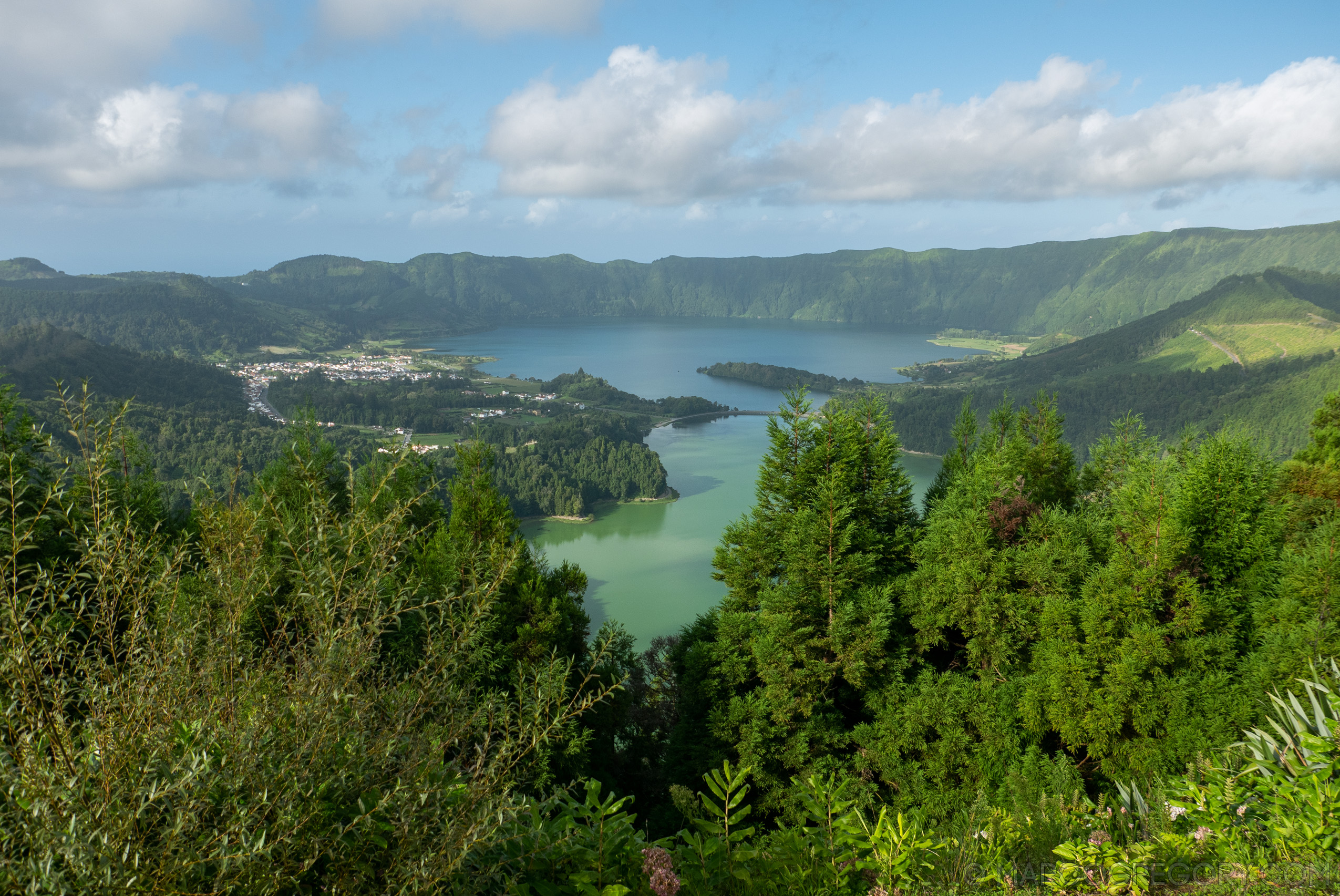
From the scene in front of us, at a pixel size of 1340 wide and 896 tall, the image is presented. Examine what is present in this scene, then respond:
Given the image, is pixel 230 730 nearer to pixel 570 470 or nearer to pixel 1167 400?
pixel 570 470

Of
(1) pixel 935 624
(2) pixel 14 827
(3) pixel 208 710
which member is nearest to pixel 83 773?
(2) pixel 14 827

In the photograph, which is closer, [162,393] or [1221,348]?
[162,393]

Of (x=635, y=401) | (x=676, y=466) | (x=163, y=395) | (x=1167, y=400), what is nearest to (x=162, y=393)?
(x=163, y=395)

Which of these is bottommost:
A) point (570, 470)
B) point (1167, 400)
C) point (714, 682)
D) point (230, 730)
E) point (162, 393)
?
point (570, 470)

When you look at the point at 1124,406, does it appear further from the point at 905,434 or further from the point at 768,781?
the point at 768,781

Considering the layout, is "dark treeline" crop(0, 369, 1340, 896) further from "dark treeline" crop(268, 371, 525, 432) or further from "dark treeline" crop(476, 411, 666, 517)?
"dark treeline" crop(268, 371, 525, 432)

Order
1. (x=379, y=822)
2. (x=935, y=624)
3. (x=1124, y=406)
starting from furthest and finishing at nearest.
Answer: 1. (x=1124, y=406)
2. (x=935, y=624)
3. (x=379, y=822)

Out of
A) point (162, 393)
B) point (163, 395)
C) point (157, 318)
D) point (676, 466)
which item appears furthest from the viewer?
point (157, 318)
